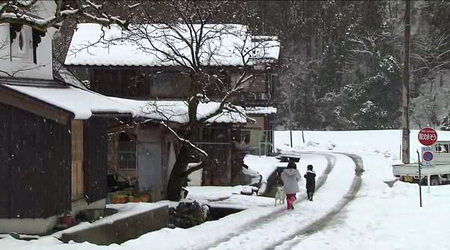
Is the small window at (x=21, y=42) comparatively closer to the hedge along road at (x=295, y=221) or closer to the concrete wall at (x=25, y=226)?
the concrete wall at (x=25, y=226)

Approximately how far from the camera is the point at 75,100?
13320 millimetres

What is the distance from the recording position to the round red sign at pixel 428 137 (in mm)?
17469

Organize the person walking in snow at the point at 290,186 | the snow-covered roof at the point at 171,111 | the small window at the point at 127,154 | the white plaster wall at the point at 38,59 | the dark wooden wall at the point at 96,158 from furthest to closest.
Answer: the small window at the point at 127,154
the snow-covered roof at the point at 171,111
the person walking in snow at the point at 290,186
the dark wooden wall at the point at 96,158
the white plaster wall at the point at 38,59

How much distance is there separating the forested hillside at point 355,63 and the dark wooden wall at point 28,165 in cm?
4854

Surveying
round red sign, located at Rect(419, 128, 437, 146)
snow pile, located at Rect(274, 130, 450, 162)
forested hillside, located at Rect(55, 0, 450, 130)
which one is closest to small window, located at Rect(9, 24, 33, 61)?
round red sign, located at Rect(419, 128, 437, 146)

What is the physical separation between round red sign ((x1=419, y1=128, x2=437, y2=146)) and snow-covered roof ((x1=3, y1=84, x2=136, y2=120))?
888cm

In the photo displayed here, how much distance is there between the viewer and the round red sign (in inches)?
688

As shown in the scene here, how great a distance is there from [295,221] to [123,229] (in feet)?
14.5

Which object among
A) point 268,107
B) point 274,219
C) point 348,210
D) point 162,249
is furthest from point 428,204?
point 268,107

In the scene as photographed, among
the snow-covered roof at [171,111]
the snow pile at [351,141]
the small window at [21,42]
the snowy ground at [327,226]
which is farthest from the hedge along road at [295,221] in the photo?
the snow pile at [351,141]

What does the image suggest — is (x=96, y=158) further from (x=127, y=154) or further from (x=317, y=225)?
(x=127, y=154)

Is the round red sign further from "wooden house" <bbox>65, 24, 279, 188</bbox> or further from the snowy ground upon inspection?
"wooden house" <bbox>65, 24, 279, 188</bbox>

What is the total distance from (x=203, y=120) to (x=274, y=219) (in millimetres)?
5101

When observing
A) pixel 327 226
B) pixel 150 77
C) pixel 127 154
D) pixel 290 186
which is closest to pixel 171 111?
pixel 127 154
